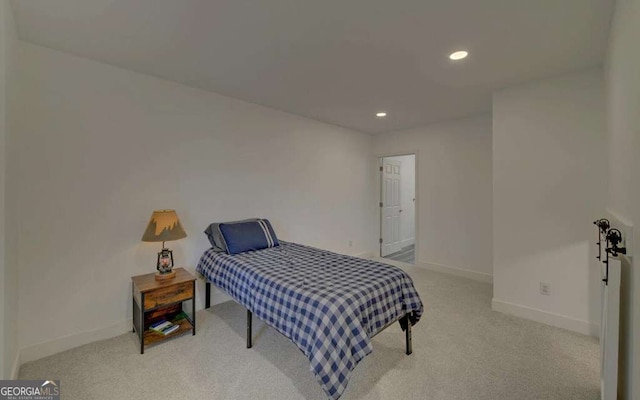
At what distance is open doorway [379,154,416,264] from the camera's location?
17.6 feet

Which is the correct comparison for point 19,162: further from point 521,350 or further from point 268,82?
point 521,350

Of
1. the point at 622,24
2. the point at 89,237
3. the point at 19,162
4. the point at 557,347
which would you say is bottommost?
the point at 557,347

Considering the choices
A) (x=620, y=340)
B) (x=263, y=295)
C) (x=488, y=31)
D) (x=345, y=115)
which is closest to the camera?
(x=620, y=340)

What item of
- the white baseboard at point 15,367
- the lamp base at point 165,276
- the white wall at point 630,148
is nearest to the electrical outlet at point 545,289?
the white wall at point 630,148

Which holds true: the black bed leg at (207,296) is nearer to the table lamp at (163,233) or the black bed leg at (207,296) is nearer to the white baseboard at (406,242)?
the table lamp at (163,233)

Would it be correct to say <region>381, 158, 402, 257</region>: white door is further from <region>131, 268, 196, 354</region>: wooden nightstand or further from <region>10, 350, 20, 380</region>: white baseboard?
<region>10, 350, 20, 380</region>: white baseboard

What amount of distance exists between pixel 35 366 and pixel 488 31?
4075mm

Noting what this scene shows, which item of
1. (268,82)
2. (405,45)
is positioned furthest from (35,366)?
(405,45)

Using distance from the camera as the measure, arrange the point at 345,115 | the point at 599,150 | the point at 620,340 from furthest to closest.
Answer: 1. the point at 345,115
2. the point at 599,150
3. the point at 620,340

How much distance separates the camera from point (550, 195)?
2633 millimetres

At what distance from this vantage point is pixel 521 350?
2.21 metres

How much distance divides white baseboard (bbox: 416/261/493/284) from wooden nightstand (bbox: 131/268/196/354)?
361 centimetres

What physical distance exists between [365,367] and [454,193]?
311 cm

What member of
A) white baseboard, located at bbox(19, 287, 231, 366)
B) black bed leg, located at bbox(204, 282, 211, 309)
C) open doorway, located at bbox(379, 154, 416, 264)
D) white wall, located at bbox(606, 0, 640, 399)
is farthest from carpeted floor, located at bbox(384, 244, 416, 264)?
white baseboard, located at bbox(19, 287, 231, 366)
